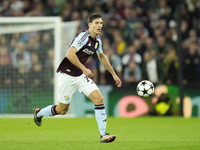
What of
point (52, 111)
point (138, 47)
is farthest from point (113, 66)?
point (52, 111)

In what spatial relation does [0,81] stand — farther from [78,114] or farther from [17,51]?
[78,114]

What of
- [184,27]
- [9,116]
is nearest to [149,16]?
[184,27]

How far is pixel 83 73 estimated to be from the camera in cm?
696

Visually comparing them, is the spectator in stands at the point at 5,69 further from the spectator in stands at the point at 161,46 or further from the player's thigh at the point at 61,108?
the player's thigh at the point at 61,108

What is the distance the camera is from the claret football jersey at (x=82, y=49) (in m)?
6.62

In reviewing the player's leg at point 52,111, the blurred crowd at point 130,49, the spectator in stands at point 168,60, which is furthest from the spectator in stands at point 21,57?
the player's leg at point 52,111

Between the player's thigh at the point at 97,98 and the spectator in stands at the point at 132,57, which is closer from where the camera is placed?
the player's thigh at the point at 97,98

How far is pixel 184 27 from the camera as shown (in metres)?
13.8

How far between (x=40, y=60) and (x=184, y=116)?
15.0ft

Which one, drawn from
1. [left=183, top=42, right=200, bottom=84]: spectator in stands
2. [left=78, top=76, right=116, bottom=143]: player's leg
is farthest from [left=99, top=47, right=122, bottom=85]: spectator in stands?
[left=78, top=76, right=116, bottom=143]: player's leg

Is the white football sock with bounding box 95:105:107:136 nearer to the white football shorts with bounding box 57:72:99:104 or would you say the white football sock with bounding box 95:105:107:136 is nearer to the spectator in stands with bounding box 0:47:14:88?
the white football shorts with bounding box 57:72:99:104

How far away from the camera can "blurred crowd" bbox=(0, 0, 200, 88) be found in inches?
490

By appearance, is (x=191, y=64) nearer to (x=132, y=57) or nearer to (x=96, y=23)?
(x=132, y=57)

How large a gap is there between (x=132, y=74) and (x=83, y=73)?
593cm
